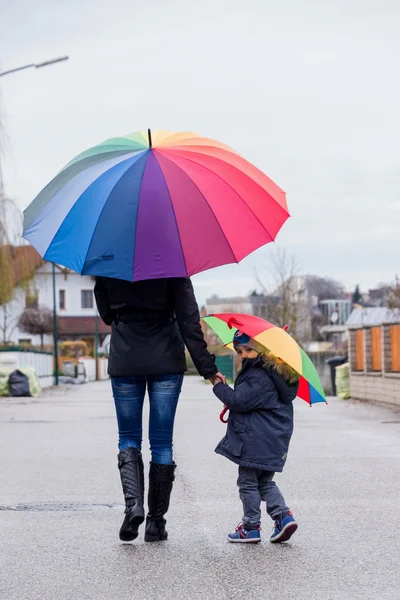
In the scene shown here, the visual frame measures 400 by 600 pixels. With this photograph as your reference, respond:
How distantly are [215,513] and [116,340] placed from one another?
69.8 inches

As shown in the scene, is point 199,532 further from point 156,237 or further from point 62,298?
point 62,298

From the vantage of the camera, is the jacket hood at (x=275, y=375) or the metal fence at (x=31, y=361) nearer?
the jacket hood at (x=275, y=375)

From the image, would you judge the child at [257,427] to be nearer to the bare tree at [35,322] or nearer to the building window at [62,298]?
the bare tree at [35,322]

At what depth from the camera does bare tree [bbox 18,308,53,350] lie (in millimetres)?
69875

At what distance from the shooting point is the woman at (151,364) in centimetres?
585

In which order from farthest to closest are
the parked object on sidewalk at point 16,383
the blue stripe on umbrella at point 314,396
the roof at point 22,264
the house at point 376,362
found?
the roof at point 22,264 < the parked object on sidewalk at point 16,383 < the house at point 376,362 < the blue stripe on umbrella at point 314,396

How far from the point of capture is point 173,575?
5156mm

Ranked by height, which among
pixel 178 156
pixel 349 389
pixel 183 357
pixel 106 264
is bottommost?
pixel 349 389

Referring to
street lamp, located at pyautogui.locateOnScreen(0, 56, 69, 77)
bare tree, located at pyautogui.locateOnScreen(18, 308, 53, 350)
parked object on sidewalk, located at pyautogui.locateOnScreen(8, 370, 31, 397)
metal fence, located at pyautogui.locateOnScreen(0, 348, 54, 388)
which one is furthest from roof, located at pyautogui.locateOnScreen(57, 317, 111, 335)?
street lamp, located at pyautogui.locateOnScreen(0, 56, 69, 77)

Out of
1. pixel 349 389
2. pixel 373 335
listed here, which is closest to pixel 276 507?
pixel 373 335

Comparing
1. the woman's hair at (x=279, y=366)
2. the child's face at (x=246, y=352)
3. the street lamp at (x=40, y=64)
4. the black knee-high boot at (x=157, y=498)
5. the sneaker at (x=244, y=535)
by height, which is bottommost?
the sneaker at (x=244, y=535)

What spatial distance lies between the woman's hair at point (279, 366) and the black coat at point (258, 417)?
27mm

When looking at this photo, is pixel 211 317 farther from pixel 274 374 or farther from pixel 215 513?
pixel 215 513

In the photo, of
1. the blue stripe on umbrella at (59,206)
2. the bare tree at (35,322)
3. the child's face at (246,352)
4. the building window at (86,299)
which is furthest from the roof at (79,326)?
the child's face at (246,352)
